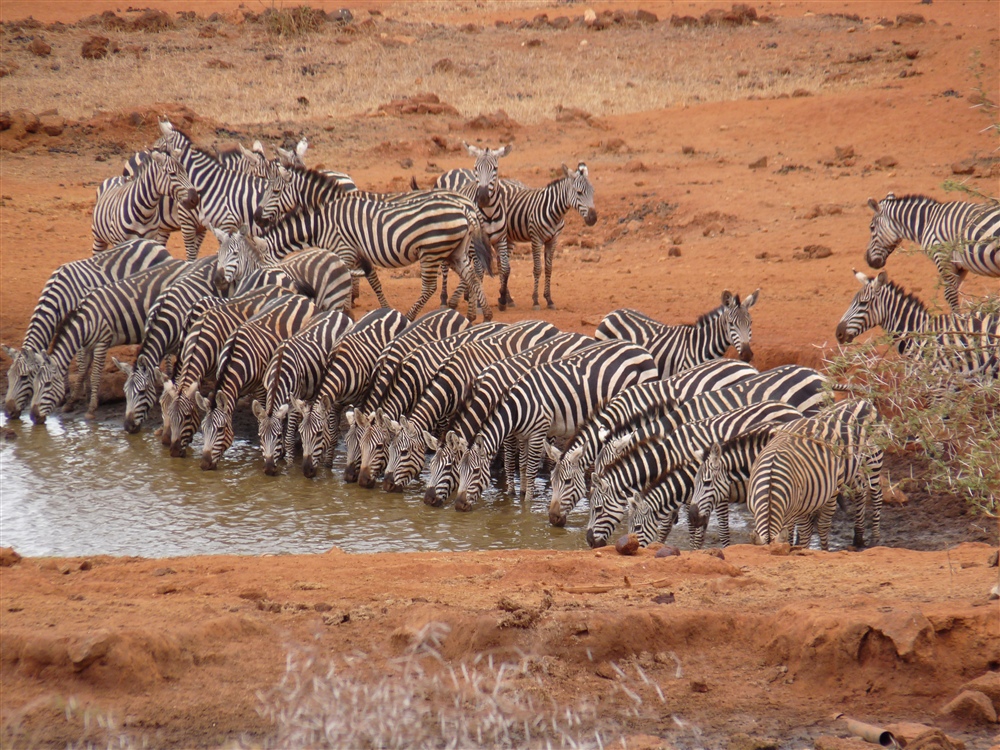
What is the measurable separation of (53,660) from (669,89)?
24.8 meters

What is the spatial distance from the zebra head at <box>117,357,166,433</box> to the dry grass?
49.1ft

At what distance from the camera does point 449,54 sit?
31109mm

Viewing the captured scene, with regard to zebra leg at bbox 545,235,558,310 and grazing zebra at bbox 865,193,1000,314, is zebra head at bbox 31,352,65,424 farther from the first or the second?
Answer: grazing zebra at bbox 865,193,1000,314

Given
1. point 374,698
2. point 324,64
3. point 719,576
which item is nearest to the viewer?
point 374,698

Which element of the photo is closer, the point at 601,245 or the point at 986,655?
the point at 986,655

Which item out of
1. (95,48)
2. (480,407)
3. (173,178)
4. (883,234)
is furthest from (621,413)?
(95,48)

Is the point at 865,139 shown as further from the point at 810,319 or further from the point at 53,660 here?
the point at 53,660

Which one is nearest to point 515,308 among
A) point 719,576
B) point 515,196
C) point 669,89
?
point 515,196

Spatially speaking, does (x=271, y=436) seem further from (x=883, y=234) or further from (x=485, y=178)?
(x=883, y=234)

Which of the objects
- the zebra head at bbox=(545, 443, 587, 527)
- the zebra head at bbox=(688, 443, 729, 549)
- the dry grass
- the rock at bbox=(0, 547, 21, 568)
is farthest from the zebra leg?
the dry grass

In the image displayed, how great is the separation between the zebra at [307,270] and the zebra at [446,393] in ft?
8.24

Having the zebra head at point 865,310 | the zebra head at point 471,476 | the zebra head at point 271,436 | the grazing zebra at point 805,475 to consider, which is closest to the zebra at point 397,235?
the zebra head at point 271,436

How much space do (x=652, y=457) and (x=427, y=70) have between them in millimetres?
23093

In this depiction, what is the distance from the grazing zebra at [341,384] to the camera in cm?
991
